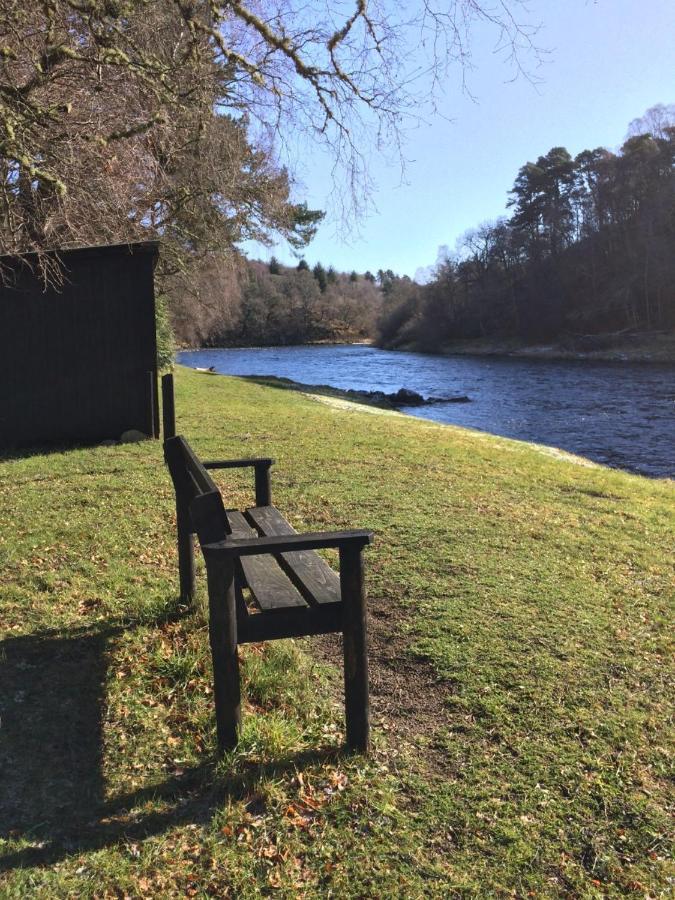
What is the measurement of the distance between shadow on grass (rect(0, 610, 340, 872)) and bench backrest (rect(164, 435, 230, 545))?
3.30 feet

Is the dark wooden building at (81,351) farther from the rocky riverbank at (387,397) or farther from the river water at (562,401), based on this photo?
the rocky riverbank at (387,397)

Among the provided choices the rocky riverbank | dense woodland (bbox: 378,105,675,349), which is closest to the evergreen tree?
dense woodland (bbox: 378,105,675,349)

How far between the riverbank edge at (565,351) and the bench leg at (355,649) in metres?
43.0

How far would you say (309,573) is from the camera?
337 cm

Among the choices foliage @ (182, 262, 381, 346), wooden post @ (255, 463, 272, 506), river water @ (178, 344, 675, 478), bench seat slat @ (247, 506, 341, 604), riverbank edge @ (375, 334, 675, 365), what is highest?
foliage @ (182, 262, 381, 346)

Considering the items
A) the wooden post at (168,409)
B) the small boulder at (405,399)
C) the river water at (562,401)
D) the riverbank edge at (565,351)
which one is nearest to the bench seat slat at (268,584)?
the wooden post at (168,409)

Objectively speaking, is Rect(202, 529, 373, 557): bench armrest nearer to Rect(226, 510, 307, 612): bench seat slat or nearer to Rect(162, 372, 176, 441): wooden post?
Rect(226, 510, 307, 612): bench seat slat

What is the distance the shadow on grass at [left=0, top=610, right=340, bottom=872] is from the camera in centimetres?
248

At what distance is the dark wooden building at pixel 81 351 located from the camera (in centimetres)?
1040

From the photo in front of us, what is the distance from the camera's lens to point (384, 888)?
227 cm

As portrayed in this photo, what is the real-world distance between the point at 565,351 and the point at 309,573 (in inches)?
1989

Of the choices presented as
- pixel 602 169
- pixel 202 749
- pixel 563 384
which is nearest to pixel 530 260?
pixel 602 169

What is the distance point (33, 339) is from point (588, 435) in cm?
1352

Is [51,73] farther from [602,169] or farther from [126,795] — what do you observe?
[602,169]
